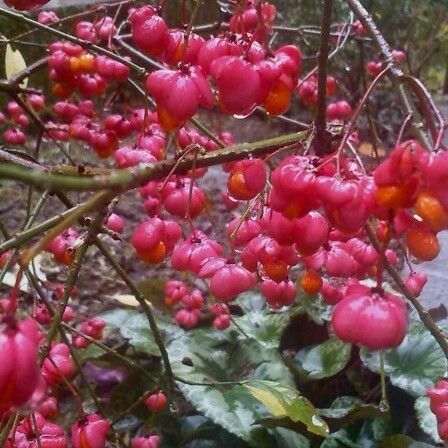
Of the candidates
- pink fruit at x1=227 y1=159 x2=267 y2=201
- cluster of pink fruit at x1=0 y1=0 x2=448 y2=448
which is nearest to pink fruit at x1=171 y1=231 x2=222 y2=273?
cluster of pink fruit at x1=0 y1=0 x2=448 y2=448

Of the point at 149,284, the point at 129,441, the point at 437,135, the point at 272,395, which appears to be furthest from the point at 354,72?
the point at 437,135

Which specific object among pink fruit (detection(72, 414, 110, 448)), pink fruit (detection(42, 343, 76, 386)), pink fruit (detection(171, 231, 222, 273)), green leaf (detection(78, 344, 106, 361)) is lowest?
green leaf (detection(78, 344, 106, 361))

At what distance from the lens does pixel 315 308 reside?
1865mm

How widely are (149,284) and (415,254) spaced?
1.49 meters

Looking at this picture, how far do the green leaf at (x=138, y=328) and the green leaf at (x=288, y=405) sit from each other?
18.2 inches

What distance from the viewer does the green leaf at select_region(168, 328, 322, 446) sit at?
1480mm

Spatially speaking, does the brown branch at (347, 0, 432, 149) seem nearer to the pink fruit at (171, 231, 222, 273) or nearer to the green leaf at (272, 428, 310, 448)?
the pink fruit at (171, 231, 222, 273)

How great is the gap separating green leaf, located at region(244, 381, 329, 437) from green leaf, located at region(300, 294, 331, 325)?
1.73 feet

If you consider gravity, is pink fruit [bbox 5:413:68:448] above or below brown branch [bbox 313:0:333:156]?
below

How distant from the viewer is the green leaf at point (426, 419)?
149 cm

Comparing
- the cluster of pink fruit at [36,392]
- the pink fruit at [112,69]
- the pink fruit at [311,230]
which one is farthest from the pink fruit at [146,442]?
the pink fruit at [311,230]

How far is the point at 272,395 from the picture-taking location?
1277mm

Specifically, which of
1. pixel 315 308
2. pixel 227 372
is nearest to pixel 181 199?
pixel 227 372

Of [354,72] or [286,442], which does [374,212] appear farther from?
[354,72]
